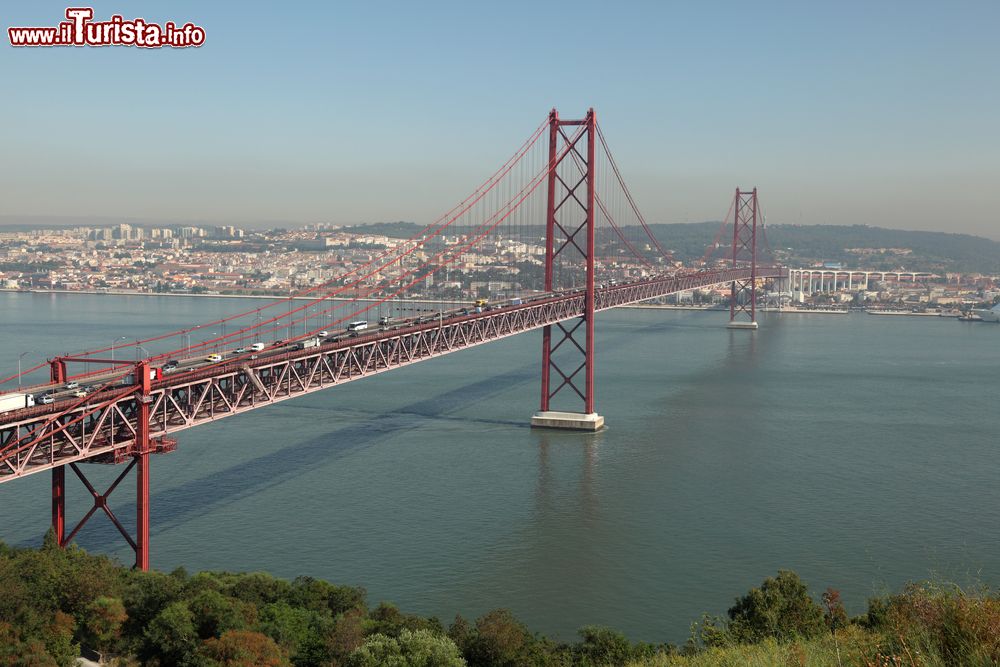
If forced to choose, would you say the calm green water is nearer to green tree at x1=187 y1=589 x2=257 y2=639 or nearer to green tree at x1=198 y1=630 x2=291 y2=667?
green tree at x1=187 y1=589 x2=257 y2=639

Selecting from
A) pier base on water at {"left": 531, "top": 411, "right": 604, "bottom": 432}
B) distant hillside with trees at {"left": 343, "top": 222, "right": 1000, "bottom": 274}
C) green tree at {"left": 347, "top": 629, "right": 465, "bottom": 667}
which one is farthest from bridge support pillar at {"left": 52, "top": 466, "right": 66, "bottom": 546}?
distant hillside with trees at {"left": 343, "top": 222, "right": 1000, "bottom": 274}

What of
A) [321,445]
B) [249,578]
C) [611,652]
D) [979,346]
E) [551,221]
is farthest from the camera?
[979,346]

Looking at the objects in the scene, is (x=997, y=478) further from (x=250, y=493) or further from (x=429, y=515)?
(x=250, y=493)

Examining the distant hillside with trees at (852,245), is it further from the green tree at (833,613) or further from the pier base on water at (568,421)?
the green tree at (833,613)

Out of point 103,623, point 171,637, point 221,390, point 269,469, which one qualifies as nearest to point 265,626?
point 171,637

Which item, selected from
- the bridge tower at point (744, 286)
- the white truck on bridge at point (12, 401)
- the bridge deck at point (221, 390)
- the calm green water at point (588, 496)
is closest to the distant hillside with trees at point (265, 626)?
the bridge deck at point (221, 390)

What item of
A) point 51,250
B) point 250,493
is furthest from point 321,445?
point 51,250

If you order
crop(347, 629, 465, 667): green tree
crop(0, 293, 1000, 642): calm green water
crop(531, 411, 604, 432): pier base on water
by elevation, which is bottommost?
crop(0, 293, 1000, 642): calm green water
